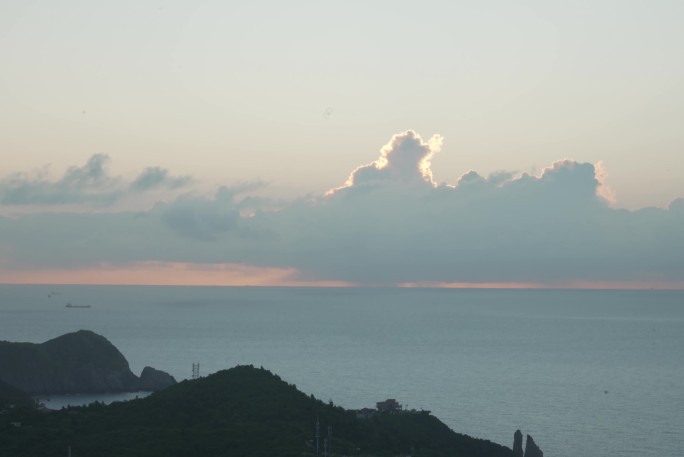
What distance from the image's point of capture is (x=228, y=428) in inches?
4343

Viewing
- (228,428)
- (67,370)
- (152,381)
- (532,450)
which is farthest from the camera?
(152,381)

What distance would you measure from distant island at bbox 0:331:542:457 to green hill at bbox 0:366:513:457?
11 cm

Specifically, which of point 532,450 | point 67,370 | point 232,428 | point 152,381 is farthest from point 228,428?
point 67,370

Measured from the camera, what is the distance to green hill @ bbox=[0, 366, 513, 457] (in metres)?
101

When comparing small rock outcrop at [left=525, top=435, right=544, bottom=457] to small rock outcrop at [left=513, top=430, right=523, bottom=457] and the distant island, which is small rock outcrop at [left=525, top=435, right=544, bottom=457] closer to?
the distant island

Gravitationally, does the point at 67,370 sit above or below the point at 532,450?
above

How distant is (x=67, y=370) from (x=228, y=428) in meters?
93.1

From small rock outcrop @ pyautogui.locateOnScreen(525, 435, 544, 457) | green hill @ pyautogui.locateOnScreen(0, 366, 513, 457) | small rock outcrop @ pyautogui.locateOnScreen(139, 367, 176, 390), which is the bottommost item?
small rock outcrop @ pyautogui.locateOnScreen(525, 435, 544, 457)

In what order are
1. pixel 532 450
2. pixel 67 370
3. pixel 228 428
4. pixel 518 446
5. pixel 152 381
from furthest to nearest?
1. pixel 152 381
2. pixel 67 370
3. pixel 518 446
4. pixel 532 450
5. pixel 228 428

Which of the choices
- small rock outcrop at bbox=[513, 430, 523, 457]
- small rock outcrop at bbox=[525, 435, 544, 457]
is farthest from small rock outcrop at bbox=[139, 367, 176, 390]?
small rock outcrop at bbox=[525, 435, 544, 457]

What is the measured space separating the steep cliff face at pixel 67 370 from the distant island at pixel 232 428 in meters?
56.4

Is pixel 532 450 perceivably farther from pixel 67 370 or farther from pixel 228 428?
pixel 67 370

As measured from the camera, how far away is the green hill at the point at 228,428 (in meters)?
101

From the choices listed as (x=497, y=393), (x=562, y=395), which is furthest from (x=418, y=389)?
(x=562, y=395)
